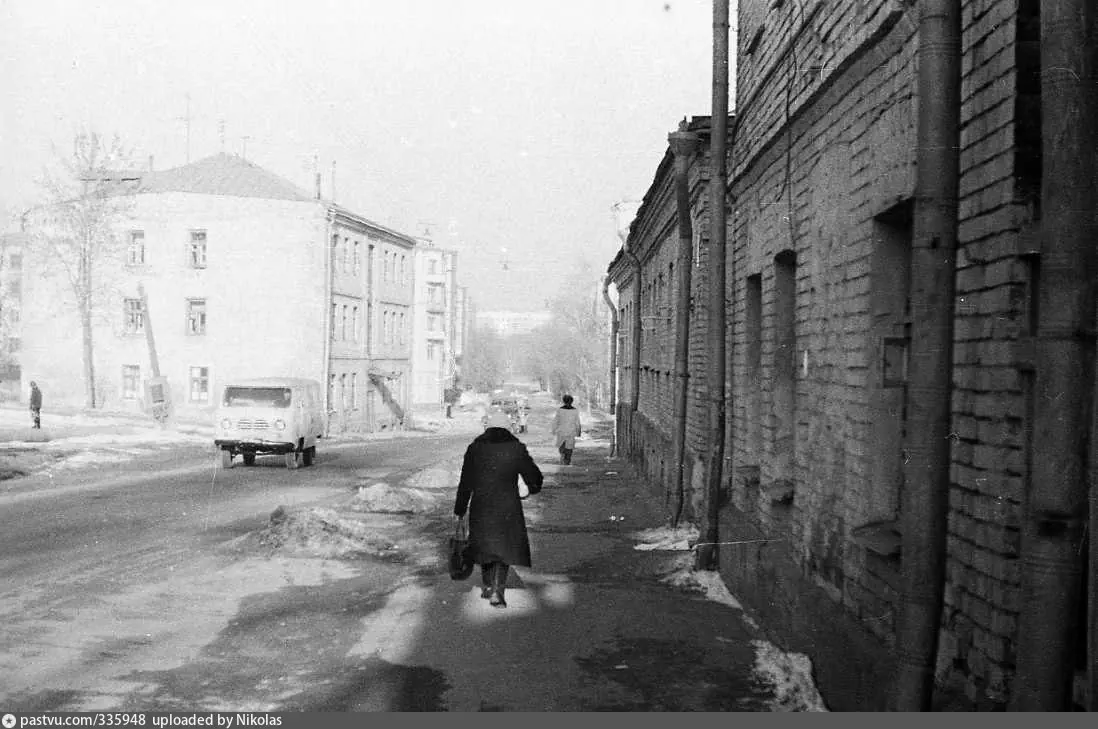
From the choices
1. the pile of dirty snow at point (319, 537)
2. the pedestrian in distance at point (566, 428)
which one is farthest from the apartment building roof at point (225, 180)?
the pile of dirty snow at point (319, 537)

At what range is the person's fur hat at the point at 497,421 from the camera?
344 inches

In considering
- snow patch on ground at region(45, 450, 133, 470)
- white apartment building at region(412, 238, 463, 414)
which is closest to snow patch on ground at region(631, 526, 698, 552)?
snow patch on ground at region(45, 450, 133, 470)

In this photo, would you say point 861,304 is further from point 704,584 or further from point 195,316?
point 195,316

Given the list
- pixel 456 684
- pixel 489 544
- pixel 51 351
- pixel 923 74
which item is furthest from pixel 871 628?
pixel 51 351

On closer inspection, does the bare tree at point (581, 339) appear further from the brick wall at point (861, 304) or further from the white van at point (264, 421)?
the brick wall at point (861, 304)

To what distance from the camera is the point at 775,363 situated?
895cm

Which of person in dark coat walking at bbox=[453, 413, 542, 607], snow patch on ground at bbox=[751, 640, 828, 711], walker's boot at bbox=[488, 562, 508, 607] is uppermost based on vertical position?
person in dark coat walking at bbox=[453, 413, 542, 607]

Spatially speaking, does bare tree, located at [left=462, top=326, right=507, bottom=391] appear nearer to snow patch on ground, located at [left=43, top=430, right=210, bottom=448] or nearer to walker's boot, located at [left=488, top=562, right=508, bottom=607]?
snow patch on ground, located at [left=43, top=430, right=210, bottom=448]

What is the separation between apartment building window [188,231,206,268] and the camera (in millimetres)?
46656

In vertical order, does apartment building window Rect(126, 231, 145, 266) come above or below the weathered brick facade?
above

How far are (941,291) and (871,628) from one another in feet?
7.54

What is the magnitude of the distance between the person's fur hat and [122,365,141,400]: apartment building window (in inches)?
1627

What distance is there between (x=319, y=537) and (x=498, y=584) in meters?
3.69

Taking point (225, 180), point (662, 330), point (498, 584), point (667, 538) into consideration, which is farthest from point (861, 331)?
point (225, 180)
